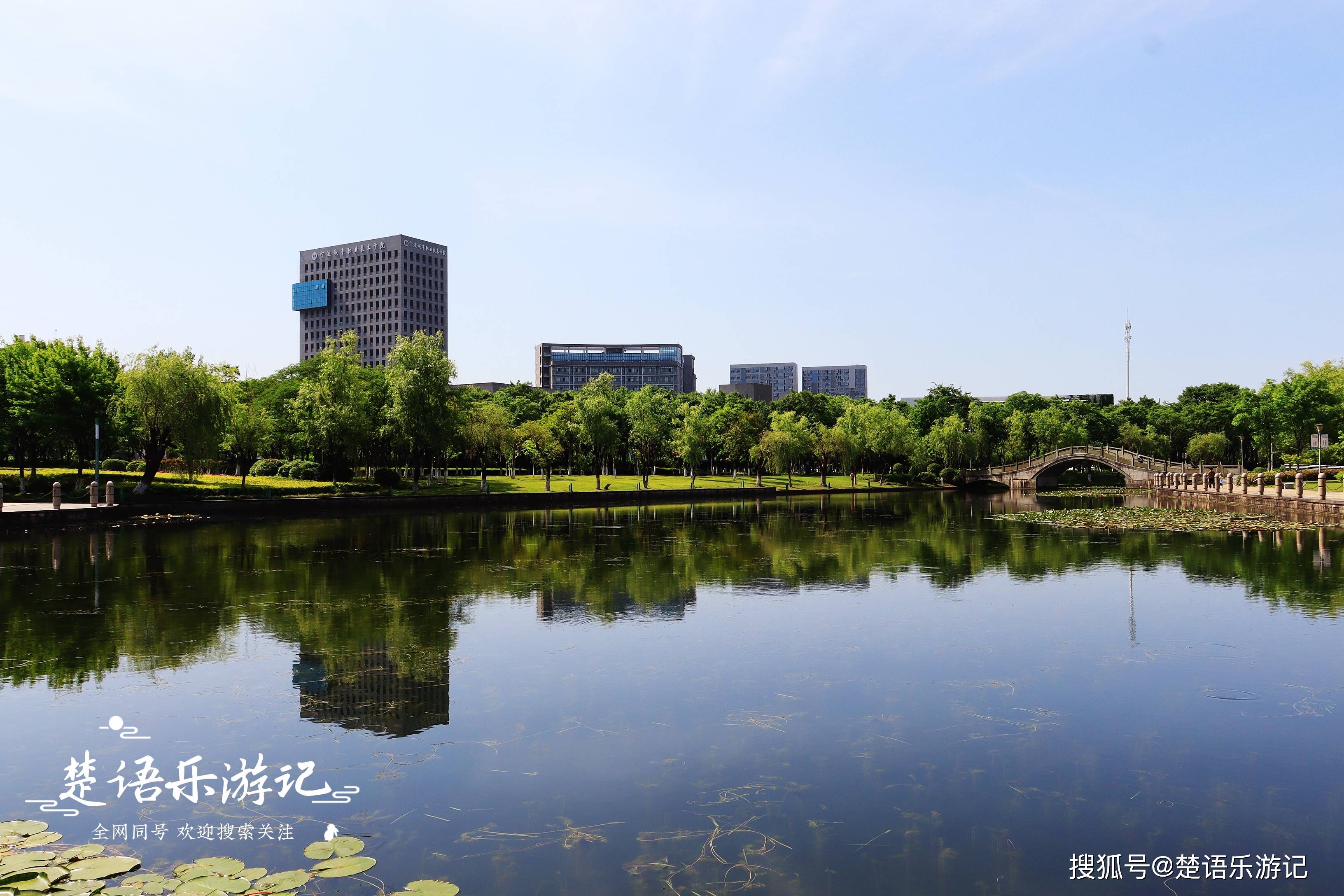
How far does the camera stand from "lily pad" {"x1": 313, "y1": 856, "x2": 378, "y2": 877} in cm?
641

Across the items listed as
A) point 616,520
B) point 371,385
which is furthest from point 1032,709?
point 371,385

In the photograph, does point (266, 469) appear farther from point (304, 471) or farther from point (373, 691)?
point (373, 691)

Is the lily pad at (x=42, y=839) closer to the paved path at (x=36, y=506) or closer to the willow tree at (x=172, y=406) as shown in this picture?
the paved path at (x=36, y=506)

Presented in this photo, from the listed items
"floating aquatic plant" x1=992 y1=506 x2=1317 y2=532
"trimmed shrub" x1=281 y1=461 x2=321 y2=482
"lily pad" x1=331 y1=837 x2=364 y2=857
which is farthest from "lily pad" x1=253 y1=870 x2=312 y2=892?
"trimmed shrub" x1=281 y1=461 x2=321 y2=482

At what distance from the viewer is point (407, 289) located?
19650 centimetres

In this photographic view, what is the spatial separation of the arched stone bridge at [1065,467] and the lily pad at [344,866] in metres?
97.9

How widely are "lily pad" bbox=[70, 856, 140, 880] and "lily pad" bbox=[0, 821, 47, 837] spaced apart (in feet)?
2.70

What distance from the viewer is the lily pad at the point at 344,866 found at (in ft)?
21.0

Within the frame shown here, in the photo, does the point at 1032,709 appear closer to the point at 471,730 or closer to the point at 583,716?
the point at 583,716

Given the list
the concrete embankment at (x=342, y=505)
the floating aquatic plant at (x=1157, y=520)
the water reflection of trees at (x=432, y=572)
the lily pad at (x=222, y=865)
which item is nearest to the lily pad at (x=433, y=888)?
the lily pad at (x=222, y=865)

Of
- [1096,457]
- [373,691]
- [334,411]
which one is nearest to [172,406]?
[334,411]

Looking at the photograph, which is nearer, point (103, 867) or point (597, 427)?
point (103, 867)

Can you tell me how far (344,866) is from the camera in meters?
6.52

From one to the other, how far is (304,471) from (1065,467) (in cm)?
8537
